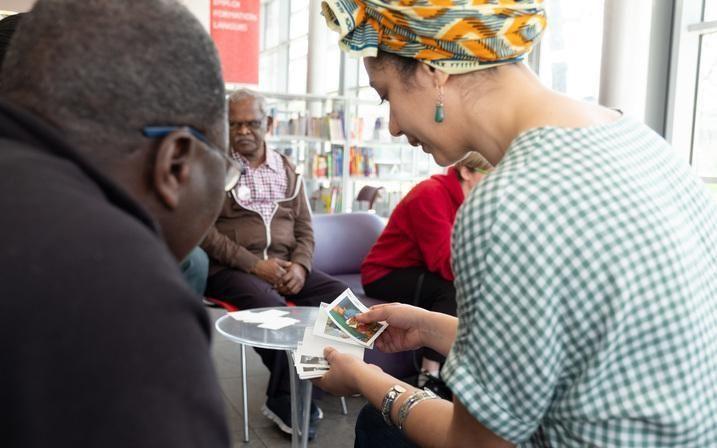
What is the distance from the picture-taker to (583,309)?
0.94m

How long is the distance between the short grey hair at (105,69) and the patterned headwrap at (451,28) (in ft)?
1.72

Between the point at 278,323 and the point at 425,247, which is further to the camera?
the point at 425,247

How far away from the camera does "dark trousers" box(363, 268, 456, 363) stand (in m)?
3.59

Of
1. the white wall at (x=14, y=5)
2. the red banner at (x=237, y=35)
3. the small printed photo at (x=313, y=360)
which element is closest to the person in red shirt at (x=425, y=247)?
the small printed photo at (x=313, y=360)

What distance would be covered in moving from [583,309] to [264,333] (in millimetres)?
1888

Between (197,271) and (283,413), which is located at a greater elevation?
(197,271)

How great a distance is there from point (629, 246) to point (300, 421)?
2.33 metres

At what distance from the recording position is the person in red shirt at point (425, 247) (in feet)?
11.7

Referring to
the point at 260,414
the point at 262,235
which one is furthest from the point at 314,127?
the point at 260,414

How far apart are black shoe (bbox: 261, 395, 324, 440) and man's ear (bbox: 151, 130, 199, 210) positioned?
261 centimetres

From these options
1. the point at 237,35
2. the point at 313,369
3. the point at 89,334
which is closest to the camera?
the point at 89,334

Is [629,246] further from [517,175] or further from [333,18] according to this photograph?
[333,18]

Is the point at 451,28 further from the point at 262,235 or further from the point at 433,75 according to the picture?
the point at 262,235

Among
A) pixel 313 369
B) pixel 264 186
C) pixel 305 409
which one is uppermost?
pixel 264 186
